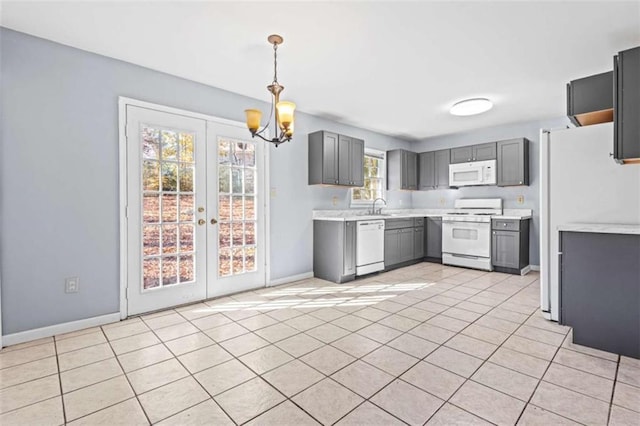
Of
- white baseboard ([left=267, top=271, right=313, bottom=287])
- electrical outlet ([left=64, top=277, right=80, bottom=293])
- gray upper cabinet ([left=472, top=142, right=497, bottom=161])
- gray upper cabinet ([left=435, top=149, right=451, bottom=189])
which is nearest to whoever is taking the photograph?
electrical outlet ([left=64, top=277, right=80, bottom=293])

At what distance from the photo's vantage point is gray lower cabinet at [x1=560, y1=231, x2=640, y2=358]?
7.30 feet

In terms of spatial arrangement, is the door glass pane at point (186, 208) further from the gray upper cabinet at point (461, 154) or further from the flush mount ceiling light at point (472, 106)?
the gray upper cabinet at point (461, 154)

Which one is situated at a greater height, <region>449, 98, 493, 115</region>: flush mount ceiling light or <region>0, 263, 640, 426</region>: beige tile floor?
<region>449, 98, 493, 115</region>: flush mount ceiling light

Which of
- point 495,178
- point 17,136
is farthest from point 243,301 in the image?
point 495,178

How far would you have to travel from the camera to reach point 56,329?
A: 2691 mm

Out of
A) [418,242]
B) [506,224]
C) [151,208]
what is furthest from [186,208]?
[506,224]

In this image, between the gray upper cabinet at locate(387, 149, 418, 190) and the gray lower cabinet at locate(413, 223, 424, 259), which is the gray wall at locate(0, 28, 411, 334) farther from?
the gray lower cabinet at locate(413, 223, 424, 259)

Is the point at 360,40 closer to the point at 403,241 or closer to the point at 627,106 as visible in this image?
the point at 627,106

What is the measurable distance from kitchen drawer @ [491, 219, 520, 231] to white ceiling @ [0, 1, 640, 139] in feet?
6.06

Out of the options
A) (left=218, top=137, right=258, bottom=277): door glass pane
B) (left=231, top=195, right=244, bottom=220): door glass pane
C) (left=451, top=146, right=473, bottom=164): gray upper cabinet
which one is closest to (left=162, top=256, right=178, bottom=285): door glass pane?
(left=218, top=137, right=258, bottom=277): door glass pane

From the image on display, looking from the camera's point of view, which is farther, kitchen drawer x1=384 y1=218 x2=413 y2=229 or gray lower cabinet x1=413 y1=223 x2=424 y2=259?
gray lower cabinet x1=413 y1=223 x2=424 y2=259

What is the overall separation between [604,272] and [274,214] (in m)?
3.40

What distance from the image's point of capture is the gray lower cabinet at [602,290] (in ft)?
7.30

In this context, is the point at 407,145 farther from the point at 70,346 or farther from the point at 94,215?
the point at 70,346
